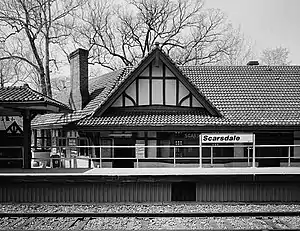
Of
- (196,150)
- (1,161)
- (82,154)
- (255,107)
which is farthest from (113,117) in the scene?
(255,107)

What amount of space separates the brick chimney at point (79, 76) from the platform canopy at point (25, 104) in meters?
3.59

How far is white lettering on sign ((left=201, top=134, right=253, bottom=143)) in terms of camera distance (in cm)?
1389

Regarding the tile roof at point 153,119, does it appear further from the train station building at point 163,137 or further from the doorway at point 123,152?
the doorway at point 123,152

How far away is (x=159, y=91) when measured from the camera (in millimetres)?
16406

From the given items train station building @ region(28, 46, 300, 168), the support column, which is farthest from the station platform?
train station building @ region(28, 46, 300, 168)

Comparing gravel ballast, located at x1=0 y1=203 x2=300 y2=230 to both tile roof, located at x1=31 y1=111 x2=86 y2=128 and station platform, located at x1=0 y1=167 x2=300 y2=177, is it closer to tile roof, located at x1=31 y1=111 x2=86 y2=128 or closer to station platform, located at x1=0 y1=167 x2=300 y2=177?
station platform, located at x1=0 y1=167 x2=300 y2=177

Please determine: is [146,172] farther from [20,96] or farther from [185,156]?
[20,96]

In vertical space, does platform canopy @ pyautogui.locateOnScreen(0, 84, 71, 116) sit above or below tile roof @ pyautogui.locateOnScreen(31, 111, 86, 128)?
above

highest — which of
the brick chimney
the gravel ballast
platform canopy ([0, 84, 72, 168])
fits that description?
the brick chimney

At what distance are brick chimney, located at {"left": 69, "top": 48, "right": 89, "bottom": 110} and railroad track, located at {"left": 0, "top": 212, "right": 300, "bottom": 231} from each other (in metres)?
8.97

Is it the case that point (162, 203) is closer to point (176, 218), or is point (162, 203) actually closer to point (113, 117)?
point (176, 218)

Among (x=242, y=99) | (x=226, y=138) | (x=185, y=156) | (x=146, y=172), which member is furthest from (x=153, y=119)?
(x=242, y=99)

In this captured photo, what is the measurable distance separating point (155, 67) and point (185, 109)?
7.61 ft

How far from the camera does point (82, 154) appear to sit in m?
17.1
